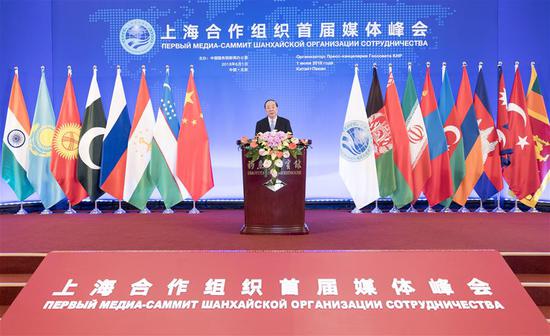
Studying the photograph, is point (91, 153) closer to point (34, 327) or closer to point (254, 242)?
point (254, 242)

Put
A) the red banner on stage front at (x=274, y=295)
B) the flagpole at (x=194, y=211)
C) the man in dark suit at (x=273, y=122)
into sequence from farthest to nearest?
the flagpole at (x=194, y=211)
the man in dark suit at (x=273, y=122)
the red banner on stage front at (x=274, y=295)

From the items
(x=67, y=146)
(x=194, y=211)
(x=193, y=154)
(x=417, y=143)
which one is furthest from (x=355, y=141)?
(x=67, y=146)

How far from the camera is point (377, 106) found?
6785 mm

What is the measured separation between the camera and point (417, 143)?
672cm

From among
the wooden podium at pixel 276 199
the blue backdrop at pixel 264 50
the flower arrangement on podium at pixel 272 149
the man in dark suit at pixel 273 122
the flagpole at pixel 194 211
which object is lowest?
the flagpole at pixel 194 211

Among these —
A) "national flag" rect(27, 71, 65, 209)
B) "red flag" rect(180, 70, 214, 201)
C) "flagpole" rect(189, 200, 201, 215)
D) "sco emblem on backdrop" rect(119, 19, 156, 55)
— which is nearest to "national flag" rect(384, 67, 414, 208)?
"red flag" rect(180, 70, 214, 201)

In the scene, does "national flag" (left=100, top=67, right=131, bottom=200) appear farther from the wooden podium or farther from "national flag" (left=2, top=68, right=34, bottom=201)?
the wooden podium

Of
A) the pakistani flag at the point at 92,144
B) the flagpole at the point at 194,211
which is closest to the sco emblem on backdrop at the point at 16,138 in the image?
the pakistani flag at the point at 92,144

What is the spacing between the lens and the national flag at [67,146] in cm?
674

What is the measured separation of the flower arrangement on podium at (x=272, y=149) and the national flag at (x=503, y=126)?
3.20m

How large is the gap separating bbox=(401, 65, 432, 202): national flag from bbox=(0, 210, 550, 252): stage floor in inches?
17.7

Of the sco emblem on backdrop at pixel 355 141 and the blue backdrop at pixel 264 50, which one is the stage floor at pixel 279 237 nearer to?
the sco emblem on backdrop at pixel 355 141

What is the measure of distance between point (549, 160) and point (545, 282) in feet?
11.5

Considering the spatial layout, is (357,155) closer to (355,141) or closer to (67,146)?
(355,141)
